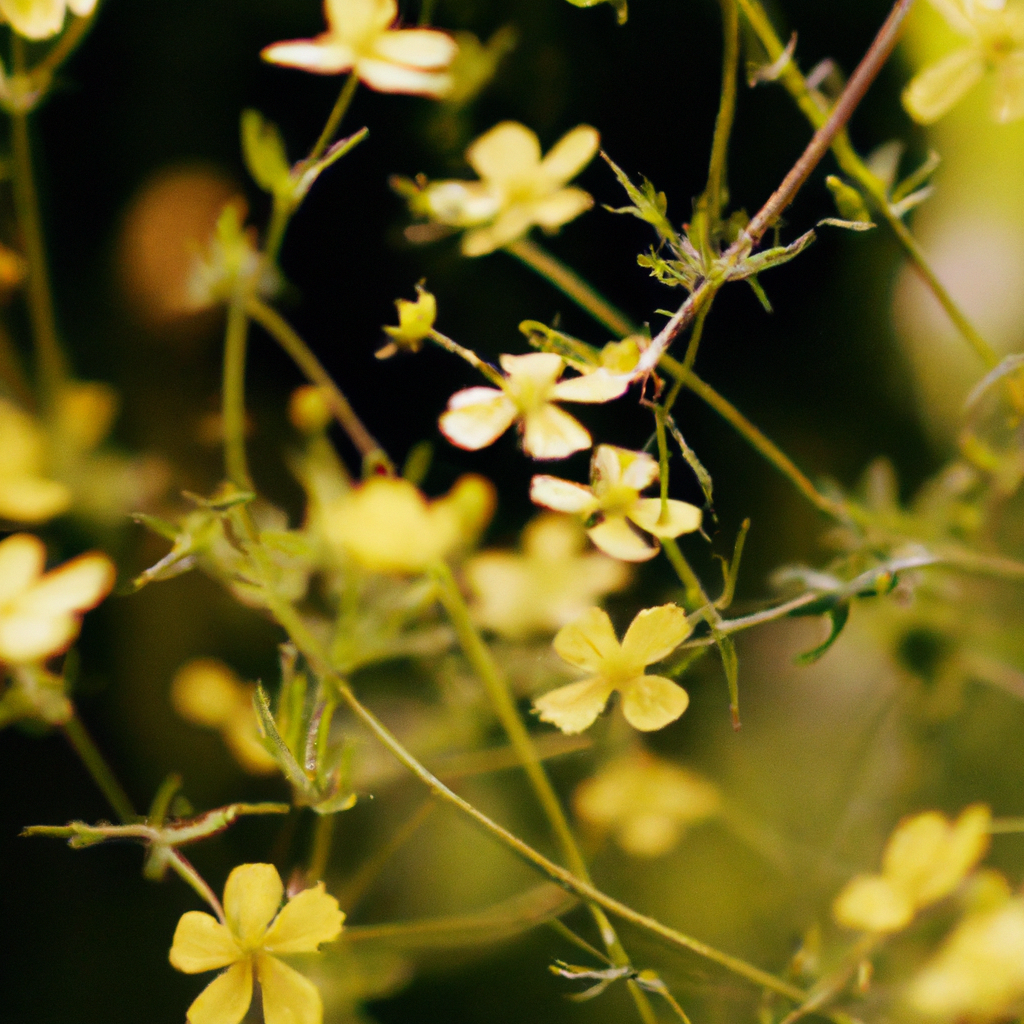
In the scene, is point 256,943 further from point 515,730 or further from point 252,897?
point 515,730

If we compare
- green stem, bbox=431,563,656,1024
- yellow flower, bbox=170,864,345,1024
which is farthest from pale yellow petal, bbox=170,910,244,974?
green stem, bbox=431,563,656,1024

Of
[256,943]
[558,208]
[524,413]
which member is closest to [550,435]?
[524,413]

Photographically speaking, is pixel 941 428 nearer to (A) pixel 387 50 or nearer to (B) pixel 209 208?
(A) pixel 387 50

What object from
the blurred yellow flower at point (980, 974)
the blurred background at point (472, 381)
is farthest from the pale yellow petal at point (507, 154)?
the blurred yellow flower at point (980, 974)

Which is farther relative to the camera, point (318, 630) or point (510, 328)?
point (510, 328)

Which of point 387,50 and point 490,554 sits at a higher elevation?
point 387,50

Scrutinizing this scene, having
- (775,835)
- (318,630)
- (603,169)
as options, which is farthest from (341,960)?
(603,169)

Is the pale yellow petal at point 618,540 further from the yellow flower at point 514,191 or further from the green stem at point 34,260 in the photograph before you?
the green stem at point 34,260
